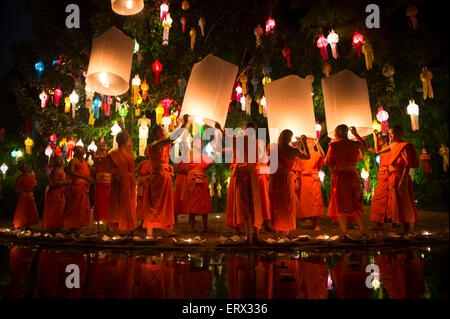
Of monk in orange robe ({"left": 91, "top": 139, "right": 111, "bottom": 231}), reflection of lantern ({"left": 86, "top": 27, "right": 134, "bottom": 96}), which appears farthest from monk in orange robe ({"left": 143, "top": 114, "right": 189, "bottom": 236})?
monk in orange robe ({"left": 91, "top": 139, "right": 111, "bottom": 231})

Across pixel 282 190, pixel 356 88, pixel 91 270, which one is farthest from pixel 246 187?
pixel 356 88

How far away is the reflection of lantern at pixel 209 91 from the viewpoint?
13.1 feet

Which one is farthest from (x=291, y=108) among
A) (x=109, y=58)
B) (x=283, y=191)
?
(x=109, y=58)

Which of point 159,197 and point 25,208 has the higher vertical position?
point 159,197

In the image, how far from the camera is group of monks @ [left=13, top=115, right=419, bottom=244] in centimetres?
421

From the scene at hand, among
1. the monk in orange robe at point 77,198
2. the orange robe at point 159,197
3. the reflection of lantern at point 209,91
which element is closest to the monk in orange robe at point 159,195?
the orange robe at point 159,197

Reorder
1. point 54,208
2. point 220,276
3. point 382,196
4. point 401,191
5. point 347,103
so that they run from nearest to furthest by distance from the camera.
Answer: point 220,276 → point 401,191 → point 347,103 → point 382,196 → point 54,208

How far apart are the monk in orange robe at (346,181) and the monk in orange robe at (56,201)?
421cm

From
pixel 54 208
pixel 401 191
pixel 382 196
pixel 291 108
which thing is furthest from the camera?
pixel 54 208

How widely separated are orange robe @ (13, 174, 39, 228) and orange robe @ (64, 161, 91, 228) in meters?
1.46

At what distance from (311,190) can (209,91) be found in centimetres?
302

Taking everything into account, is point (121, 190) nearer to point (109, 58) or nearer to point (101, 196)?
point (101, 196)

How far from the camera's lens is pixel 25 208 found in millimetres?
6141

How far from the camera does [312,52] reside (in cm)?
904
